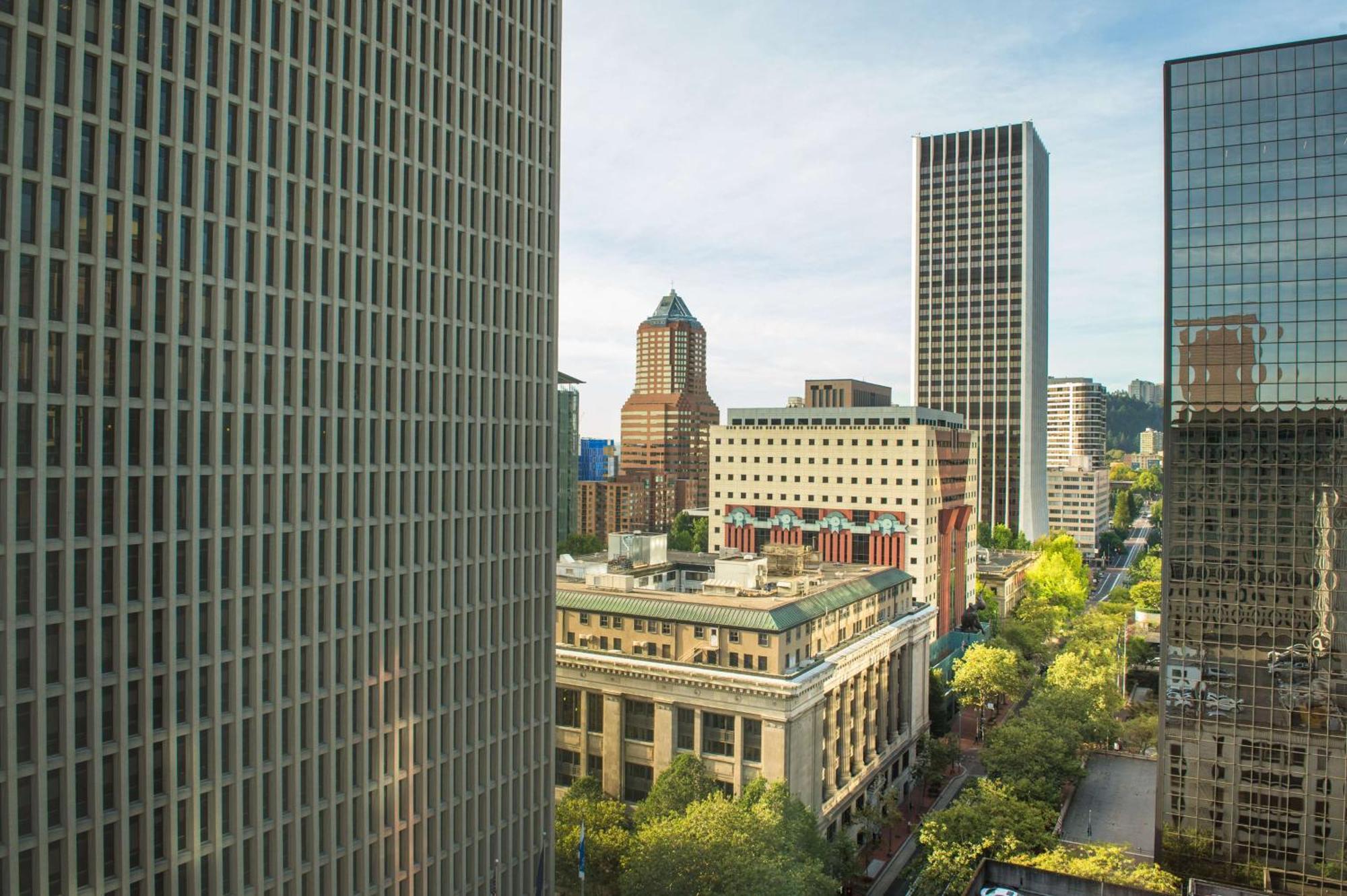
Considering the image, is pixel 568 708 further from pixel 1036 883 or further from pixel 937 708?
pixel 937 708

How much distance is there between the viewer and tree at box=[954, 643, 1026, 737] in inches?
5027

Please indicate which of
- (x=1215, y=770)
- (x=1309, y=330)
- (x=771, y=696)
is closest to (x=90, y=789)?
(x=771, y=696)

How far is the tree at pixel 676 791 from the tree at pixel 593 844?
2485mm

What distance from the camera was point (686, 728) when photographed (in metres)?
93.5

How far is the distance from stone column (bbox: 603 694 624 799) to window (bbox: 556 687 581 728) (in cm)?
411

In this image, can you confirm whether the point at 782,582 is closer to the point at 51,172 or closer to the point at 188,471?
the point at 188,471

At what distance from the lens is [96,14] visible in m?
42.4

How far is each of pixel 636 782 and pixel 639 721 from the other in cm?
591

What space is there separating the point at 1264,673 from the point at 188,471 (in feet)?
244

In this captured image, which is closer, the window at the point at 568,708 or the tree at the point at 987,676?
the window at the point at 568,708

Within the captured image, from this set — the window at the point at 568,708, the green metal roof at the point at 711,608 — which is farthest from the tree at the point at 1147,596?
the window at the point at 568,708

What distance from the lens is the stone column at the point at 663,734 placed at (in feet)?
303

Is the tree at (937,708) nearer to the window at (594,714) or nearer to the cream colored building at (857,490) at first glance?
the cream colored building at (857,490)

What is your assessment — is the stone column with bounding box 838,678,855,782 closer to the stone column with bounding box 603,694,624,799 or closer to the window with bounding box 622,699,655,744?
the window with bounding box 622,699,655,744
